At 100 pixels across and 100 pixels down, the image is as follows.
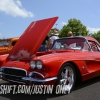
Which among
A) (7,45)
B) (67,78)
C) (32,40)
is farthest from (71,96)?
(7,45)

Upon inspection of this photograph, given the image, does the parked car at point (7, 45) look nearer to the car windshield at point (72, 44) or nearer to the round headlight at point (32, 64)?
the car windshield at point (72, 44)

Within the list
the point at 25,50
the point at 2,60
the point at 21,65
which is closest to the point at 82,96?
the point at 21,65

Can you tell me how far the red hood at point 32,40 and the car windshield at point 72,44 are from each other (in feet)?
3.18

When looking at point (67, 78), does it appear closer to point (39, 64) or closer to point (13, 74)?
point (39, 64)

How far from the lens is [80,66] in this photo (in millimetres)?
4125

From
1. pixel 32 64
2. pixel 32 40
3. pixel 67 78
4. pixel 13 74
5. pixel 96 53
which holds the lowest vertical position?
pixel 67 78

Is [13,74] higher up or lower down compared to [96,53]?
lower down

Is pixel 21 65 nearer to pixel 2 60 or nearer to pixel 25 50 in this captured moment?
pixel 25 50

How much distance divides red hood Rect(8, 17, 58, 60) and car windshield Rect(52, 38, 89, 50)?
97 cm

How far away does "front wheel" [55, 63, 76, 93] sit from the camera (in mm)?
3710

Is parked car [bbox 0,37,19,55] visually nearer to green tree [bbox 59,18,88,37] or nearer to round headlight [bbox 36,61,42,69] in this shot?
round headlight [bbox 36,61,42,69]

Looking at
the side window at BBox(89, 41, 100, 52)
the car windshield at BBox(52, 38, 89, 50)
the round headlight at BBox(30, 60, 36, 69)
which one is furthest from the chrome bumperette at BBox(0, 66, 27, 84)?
the side window at BBox(89, 41, 100, 52)

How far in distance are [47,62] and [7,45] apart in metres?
6.69

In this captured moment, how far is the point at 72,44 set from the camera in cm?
512
